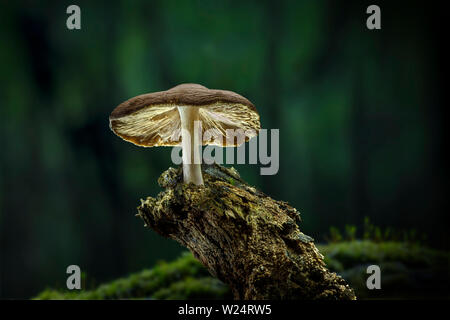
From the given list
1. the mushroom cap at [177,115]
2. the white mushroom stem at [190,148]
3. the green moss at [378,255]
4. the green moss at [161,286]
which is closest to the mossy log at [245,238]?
the white mushroom stem at [190,148]

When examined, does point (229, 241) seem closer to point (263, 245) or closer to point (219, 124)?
point (263, 245)

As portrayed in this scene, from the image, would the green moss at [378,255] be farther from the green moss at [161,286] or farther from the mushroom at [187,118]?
the mushroom at [187,118]

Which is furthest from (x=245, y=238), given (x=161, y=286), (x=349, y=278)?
(x=349, y=278)

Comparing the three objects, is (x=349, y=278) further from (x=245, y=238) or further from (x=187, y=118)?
(x=187, y=118)

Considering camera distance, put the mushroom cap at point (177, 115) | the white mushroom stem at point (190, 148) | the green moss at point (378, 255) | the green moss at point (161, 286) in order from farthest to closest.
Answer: the green moss at point (378, 255)
the green moss at point (161, 286)
the white mushroom stem at point (190, 148)
the mushroom cap at point (177, 115)

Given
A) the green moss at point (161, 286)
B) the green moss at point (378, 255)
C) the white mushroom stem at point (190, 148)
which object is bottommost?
the green moss at point (161, 286)
